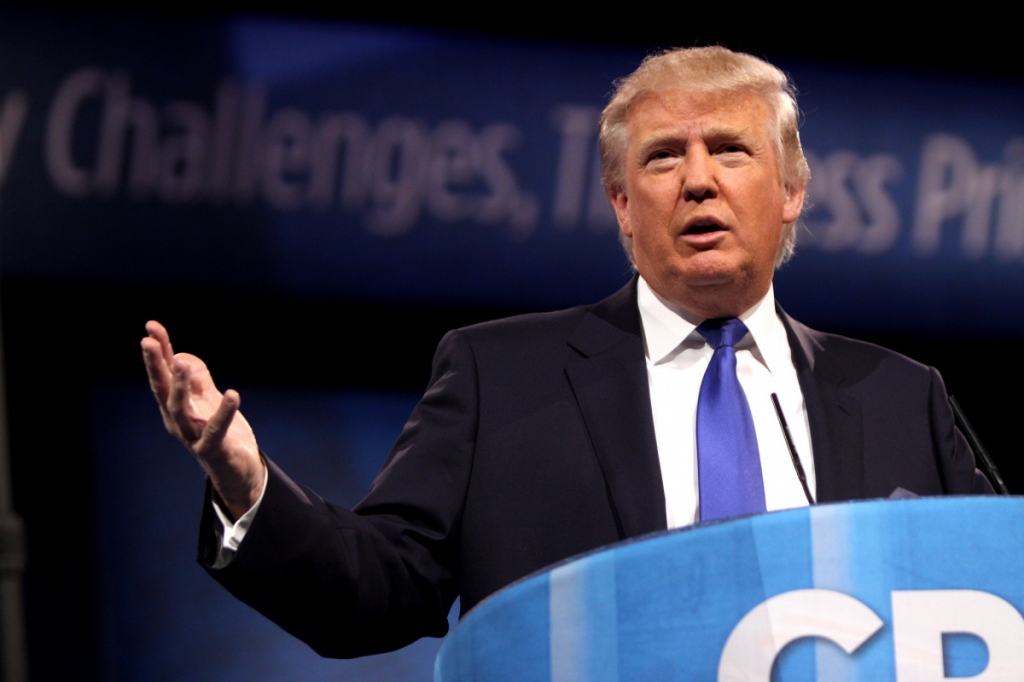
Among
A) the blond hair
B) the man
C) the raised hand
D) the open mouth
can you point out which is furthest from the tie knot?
the raised hand

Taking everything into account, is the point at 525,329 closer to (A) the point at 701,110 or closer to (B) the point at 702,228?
(B) the point at 702,228

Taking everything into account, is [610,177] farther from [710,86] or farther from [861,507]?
[861,507]

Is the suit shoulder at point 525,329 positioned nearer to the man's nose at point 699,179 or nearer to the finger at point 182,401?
the man's nose at point 699,179

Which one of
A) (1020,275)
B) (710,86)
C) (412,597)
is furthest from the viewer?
(1020,275)

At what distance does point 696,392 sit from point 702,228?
0.23 m

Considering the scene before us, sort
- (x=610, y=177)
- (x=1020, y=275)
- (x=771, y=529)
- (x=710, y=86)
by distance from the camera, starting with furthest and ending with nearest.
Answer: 1. (x=1020, y=275)
2. (x=610, y=177)
3. (x=710, y=86)
4. (x=771, y=529)

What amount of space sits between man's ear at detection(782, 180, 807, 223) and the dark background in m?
1.41

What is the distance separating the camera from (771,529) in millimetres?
963

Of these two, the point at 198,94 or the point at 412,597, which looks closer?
the point at 412,597

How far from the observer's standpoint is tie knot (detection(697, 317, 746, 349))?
5.40 ft

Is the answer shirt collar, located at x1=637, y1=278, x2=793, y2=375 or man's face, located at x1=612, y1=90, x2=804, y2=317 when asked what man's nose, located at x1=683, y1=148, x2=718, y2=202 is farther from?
shirt collar, located at x1=637, y1=278, x2=793, y2=375

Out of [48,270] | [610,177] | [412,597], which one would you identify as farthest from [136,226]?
[412,597]

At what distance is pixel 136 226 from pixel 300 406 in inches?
24.1

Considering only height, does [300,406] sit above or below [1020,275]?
below
